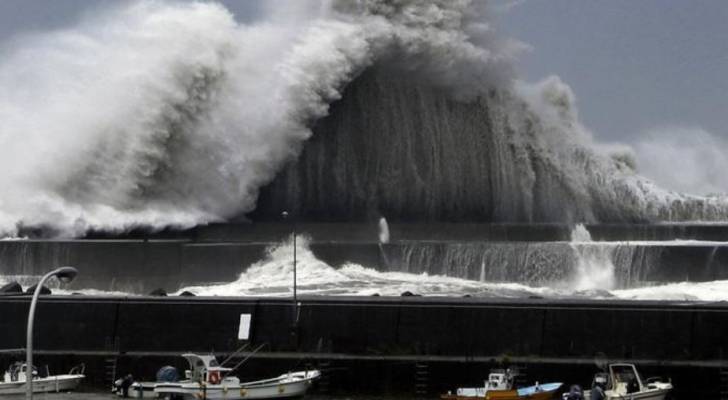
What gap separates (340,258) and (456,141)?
8520 millimetres

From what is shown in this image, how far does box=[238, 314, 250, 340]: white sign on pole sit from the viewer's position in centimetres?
2530

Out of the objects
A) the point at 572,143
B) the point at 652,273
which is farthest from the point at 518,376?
the point at 572,143

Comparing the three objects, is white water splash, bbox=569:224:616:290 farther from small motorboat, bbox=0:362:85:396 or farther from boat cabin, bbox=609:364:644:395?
small motorboat, bbox=0:362:85:396

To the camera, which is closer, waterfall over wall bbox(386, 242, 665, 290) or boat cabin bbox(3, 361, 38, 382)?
boat cabin bbox(3, 361, 38, 382)

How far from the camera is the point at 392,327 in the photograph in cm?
2498

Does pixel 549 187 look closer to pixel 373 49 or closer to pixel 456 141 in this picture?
pixel 456 141

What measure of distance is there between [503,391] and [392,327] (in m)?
2.73

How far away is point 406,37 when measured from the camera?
4159 centimetres

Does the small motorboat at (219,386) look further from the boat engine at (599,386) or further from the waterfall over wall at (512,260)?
the waterfall over wall at (512,260)

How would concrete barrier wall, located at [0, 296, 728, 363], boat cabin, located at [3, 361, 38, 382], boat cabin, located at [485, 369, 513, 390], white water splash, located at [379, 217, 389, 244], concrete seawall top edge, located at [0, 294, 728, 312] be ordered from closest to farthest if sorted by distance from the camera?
boat cabin, located at [485, 369, 513, 390] → concrete barrier wall, located at [0, 296, 728, 363] → concrete seawall top edge, located at [0, 294, 728, 312] → boat cabin, located at [3, 361, 38, 382] → white water splash, located at [379, 217, 389, 244]

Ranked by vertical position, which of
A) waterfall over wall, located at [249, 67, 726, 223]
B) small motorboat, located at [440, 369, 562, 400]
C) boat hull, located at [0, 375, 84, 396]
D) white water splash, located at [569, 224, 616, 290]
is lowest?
boat hull, located at [0, 375, 84, 396]

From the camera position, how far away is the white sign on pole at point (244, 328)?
83.0ft

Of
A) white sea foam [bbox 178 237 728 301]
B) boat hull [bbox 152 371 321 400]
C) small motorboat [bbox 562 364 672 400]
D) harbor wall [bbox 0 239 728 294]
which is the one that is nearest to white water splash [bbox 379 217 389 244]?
white sea foam [bbox 178 237 728 301]

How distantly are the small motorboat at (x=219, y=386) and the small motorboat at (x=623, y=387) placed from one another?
12.6ft
